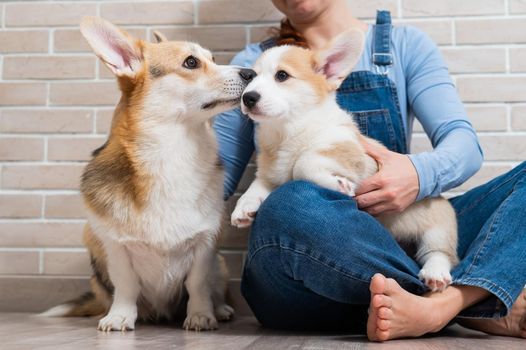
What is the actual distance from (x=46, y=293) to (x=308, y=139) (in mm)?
1340

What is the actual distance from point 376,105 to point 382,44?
0.74 ft

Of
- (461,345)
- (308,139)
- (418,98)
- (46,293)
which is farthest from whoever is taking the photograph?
(46,293)

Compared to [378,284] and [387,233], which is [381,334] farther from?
[387,233]

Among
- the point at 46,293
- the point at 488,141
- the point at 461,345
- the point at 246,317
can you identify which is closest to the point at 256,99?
the point at 461,345

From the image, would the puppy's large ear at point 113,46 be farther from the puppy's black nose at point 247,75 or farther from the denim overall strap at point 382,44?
the denim overall strap at point 382,44

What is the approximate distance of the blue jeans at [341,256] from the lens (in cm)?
147

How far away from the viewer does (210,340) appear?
1489 millimetres

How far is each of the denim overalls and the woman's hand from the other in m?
0.30

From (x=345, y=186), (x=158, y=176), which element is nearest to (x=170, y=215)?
(x=158, y=176)

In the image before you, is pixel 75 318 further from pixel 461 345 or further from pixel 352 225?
pixel 461 345

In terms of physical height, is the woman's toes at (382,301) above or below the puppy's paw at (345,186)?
below

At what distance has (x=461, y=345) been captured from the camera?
56.9 inches

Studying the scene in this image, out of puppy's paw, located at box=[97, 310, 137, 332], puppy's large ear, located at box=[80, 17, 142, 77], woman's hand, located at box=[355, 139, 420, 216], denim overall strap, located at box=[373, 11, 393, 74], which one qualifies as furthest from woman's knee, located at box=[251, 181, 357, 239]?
denim overall strap, located at box=[373, 11, 393, 74]

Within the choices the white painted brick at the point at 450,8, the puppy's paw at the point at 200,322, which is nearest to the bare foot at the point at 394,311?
the puppy's paw at the point at 200,322
